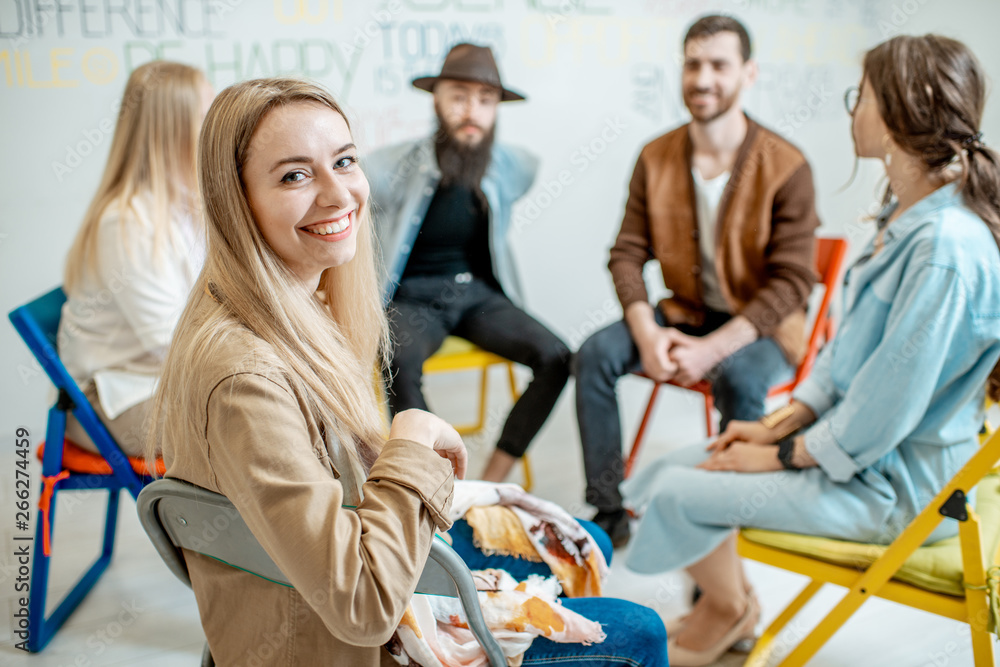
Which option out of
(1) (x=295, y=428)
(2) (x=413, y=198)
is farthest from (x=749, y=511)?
(2) (x=413, y=198)

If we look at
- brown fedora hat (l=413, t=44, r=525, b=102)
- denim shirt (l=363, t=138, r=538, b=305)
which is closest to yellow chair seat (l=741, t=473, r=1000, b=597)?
denim shirt (l=363, t=138, r=538, b=305)

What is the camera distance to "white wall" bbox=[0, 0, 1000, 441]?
103 inches

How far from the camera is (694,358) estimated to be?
2.24 m

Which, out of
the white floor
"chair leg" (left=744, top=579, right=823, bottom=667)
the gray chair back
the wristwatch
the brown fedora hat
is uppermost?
the brown fedora hat

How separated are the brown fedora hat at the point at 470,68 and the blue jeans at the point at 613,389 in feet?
3.03

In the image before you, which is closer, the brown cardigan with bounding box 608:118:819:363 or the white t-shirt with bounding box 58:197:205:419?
the white t-shirt with bounding box 58:197:205:419

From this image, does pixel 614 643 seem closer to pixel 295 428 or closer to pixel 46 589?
pixel 295 428

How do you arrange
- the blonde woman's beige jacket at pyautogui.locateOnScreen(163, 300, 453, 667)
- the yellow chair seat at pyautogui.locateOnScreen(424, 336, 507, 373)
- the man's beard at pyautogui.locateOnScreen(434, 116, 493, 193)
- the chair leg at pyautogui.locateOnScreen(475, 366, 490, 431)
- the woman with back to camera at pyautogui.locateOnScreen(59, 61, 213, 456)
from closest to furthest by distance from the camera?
the blonde woman's beige jacket at pyautogui.locateOnScreen(163, 300, 453, 667) → the woman with back to camera at pyautogui.locateOnScreen(59, 61, 213, 456) → the yellow chair seat at pyautogui.locateOnScreen(424, 336, 507, 373) → the man's beard at pyautogui.locateOnScreen(434, 116, 493, 193) → the chair leg at pyautogui.locateOnScreen(475, 366, 490, 431)

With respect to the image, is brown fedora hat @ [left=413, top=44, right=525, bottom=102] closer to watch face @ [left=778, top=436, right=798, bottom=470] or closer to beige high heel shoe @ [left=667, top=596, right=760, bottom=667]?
watch face @ [left=778, top=436, right=798, bottom=470]

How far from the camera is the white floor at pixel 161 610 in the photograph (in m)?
1.79

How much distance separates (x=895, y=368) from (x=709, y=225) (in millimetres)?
1174

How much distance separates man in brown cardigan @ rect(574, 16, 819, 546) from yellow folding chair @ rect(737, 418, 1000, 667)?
2.50 ft

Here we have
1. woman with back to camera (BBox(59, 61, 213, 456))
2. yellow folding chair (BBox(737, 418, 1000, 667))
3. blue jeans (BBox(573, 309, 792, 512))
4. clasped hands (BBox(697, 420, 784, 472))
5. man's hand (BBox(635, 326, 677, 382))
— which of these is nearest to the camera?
yellow folding chair (BBox(737, 418, 1000, 667))

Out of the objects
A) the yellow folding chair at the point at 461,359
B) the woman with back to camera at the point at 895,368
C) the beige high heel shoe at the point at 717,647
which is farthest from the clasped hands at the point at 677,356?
the beige high heel shoe at the point at 717,647
